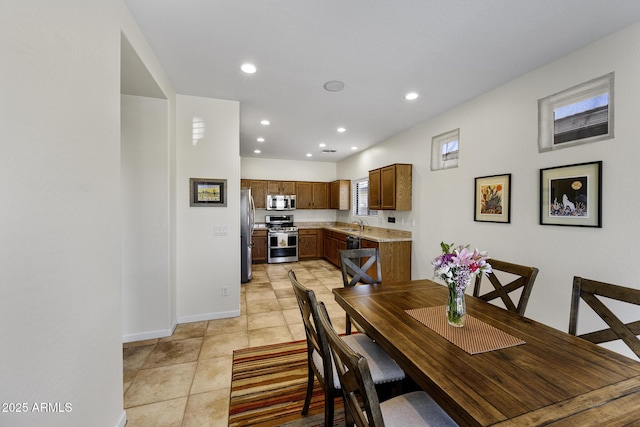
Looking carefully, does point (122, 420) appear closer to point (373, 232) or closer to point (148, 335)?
point (148, 335)

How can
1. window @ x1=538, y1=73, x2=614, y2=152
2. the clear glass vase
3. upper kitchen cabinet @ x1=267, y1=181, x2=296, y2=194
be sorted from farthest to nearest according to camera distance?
upper kitchen cabinet @ x1=267, y1=181, x2=296, y2=194 < window @ x1=538, y1=73, x2=614, y2=152 < the clear glass vase

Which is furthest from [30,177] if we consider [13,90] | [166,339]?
[166,339]

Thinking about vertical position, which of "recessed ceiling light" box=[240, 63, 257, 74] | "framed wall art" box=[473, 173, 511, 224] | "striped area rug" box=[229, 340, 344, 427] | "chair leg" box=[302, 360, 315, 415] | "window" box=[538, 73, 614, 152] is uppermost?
"recessed ceiling light" box=[240, 63, 257, 74]

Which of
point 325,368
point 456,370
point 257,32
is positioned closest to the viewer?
point 456,370

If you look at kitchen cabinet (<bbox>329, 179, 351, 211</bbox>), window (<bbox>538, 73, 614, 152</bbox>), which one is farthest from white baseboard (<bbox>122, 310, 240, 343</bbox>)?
kitchen cabinet (<bbox>329, 179, 351, 211</bbox>)

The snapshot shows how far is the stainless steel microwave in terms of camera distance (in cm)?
664

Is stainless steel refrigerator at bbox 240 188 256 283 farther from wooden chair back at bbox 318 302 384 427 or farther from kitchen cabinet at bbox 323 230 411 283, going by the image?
wooden chair back at bbox 318 302 384 427

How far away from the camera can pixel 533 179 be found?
252 cm

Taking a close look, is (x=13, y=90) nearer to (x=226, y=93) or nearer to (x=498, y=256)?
(x=226, y=93)

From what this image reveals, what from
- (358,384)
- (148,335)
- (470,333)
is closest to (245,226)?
(148,335)

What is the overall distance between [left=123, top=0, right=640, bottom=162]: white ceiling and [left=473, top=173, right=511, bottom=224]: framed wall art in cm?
105

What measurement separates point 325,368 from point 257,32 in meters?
2.35

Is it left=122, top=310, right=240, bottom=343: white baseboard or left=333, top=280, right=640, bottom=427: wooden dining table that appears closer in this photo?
left=333, top=280, right=640, bottom=427: wooden dining table

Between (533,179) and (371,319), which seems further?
(533,179)
